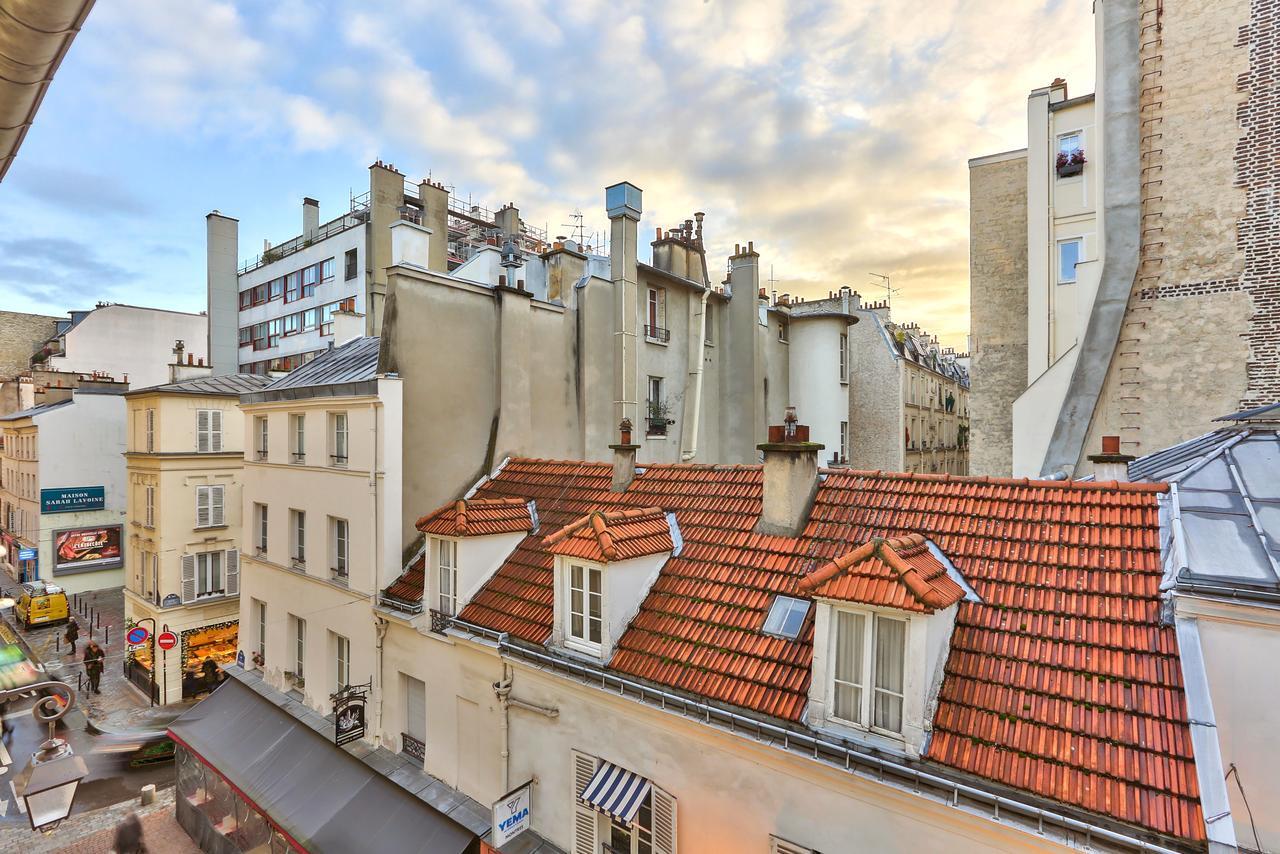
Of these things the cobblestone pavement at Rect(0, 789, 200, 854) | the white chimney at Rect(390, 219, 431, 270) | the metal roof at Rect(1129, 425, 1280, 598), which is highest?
the white chimney at Rect(390, 219, 431, 270)

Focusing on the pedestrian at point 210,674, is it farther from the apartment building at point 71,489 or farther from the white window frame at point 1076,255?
the white window frame at point 1076,255

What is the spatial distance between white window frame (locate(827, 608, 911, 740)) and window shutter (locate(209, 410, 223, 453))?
24.0 meters

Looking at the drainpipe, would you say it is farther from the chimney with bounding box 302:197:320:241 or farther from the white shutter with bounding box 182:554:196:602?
the chimney with bounding box 302:197:320:241

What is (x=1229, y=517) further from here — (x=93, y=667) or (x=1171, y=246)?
(x=93, y=667)

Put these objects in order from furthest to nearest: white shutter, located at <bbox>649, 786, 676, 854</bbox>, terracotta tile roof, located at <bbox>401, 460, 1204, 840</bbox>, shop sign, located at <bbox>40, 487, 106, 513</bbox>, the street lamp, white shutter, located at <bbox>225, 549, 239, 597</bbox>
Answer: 1. shop sign, located at <bbox>40, 487, 106, 513</bbox>
2. white shutter, located at <bbox>225, 549, 239, 597</bbox>
3. white shutter, located at <bbox>649, 786, 676, 854</bbox>
4. terracotta tile roof, located at <bbox>401, 460, 1204, 840</bbox>
5. the street lamp

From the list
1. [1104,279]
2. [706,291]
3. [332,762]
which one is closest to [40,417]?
[332,762]

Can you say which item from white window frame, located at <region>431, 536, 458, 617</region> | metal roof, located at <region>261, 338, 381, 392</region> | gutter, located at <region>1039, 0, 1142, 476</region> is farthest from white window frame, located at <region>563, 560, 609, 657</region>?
gutter, located at <region>1039, 0, 1142, 476</region>

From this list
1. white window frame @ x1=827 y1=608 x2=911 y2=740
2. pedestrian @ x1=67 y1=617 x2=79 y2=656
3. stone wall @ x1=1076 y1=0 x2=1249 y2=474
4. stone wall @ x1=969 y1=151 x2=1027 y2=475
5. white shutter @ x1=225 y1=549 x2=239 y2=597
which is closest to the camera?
white window frame @ x1=827 y1=608 x2=911 y2=740

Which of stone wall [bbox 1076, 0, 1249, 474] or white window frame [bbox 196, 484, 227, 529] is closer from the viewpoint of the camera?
stone wall [bbox 1076, 0, 1249, 474]

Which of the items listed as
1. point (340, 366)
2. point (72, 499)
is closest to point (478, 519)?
point (340, 366)

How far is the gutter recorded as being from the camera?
11555 millimetres

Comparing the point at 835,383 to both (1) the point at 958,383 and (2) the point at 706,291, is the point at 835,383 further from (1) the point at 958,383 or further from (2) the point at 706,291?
(1) the point at 958,383

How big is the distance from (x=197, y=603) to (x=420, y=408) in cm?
1665

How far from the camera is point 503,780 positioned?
820cm
